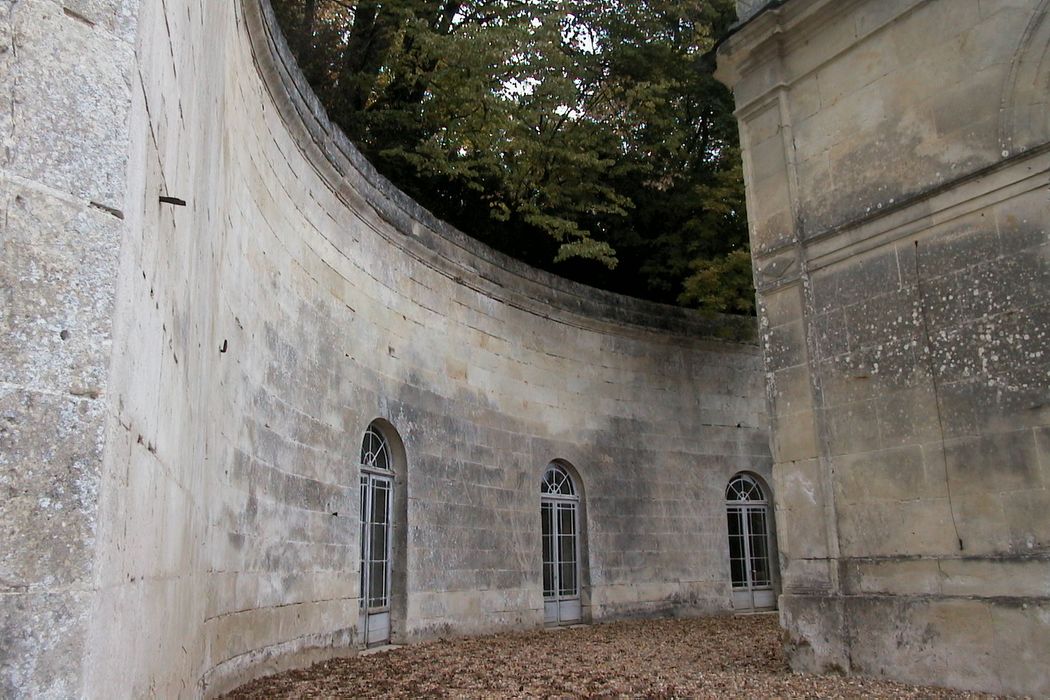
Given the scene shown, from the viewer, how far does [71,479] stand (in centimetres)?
163

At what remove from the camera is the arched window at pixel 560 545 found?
10992 mm

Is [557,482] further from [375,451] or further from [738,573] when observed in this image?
[738,573]

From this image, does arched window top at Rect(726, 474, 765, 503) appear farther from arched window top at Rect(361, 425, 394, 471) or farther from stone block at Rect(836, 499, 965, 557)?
stone block at Rect(836, 499, 965, 557)

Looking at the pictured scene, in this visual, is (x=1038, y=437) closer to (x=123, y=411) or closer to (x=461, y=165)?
(x=123, y=411)

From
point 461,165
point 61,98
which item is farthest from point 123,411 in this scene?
point 461,165

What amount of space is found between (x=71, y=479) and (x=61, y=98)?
77 cm

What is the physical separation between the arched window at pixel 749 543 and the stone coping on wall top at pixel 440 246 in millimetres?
2397

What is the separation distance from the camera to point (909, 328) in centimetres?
627

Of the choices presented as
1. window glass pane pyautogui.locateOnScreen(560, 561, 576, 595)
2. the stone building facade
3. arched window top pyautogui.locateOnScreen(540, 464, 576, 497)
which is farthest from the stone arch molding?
window glass pane pyautogui.locateOnScreen(560, 561, 576, 595)

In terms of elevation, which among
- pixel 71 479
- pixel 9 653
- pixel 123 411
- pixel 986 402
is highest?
pixel 986 402

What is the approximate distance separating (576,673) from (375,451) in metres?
3.10

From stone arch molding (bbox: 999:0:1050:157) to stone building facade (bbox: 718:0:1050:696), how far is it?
0.01 metres

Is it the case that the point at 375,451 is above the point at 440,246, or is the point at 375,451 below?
below

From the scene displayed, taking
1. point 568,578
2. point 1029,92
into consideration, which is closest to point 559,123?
point 568,578
